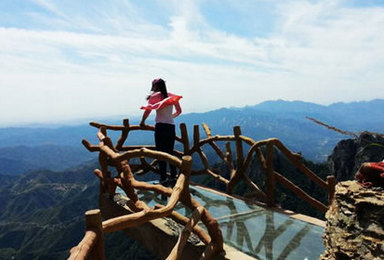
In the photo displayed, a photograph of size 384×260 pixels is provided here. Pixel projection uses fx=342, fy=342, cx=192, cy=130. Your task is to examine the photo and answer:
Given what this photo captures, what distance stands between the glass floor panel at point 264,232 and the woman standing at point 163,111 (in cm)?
106

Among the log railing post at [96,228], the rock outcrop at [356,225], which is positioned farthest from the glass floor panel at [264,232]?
the log railing post at [96,228]

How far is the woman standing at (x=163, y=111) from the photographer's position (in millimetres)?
5754

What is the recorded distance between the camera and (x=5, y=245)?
310 ft

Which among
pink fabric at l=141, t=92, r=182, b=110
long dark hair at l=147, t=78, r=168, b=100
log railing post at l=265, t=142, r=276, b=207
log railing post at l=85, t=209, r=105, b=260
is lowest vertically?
log railing post at l=265, t=142, r=276, b=207

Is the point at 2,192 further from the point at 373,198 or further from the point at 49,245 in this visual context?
the point at 373,198

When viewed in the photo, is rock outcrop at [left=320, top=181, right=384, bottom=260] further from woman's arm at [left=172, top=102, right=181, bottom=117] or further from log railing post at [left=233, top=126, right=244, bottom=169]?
woman's arm at [left=172, top=102, right=181, bottom=117]

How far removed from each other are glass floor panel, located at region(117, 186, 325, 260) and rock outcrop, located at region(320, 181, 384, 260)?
4.45 feet

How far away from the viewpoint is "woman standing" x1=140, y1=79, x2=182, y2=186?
18.9 ft

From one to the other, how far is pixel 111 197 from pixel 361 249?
439cm

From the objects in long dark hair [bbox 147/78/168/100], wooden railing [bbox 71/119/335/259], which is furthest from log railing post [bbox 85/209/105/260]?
long dark hair [bbox 147/78/168/100]

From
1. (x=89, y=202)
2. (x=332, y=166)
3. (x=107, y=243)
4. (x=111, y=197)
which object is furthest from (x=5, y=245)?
(x=111, y=197)

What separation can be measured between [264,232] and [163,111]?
2.70 m

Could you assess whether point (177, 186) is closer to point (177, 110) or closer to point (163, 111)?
point (163, 111)

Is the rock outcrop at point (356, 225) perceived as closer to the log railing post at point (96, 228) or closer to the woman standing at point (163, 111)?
the log railing post at point (96, 228)
